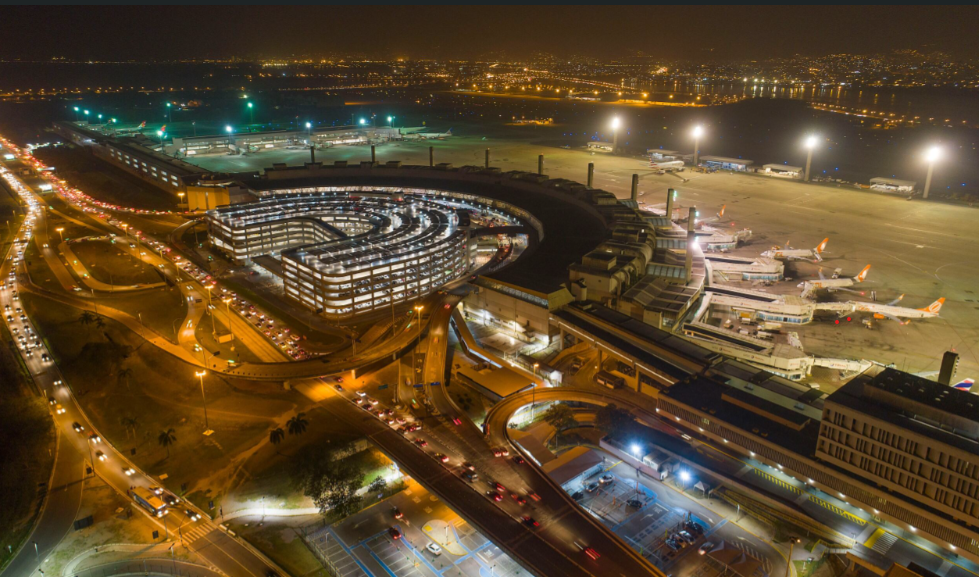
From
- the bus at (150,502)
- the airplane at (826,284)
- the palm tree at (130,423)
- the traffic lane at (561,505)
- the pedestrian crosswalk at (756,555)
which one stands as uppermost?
the airplane at (826,284)

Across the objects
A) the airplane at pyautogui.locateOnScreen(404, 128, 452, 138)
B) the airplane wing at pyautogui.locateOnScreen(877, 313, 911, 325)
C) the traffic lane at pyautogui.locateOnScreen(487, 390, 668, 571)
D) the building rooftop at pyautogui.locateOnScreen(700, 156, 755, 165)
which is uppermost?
the building rooftop at pyautogui.locateOnScreen(700, 156, 755, 165)

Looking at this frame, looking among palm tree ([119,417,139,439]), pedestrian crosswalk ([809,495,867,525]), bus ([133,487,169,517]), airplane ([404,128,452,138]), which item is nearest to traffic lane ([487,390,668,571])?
pedestrian crosswalk ([809,495,867,525])

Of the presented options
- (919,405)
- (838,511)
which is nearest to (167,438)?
(838,511)

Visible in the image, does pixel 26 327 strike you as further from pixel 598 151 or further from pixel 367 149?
pixel 598 151

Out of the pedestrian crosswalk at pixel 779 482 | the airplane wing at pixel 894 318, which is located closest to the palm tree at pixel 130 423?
the pedestrian crosswalk at pixel 779 482

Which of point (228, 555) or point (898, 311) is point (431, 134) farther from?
point (228, 555)

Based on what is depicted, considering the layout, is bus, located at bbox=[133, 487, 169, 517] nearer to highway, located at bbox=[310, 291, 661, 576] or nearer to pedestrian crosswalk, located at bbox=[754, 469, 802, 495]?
highway, located at bbox=[310, 291, 661, 576]

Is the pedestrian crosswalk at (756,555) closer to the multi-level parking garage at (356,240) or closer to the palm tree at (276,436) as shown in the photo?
the palm tree at (276,436)
